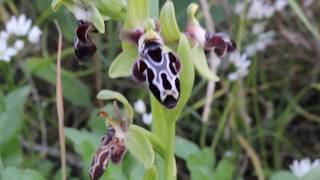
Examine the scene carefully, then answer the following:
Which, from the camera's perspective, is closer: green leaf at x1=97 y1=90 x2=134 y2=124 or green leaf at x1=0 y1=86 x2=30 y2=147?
green leaf at x1=97 y1=90 x2=134 y2=124

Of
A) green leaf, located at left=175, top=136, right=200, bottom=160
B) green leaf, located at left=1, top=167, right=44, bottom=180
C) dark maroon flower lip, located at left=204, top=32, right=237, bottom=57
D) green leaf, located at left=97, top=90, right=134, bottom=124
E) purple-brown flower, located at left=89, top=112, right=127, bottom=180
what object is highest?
dark maroon flower lip, located at left=204, top=32, right=237, bottom=57

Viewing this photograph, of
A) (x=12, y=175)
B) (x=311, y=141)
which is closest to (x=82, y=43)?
(x=12, y=175)

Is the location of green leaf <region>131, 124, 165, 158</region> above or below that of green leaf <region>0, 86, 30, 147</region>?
below

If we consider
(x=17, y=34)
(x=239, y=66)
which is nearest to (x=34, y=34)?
(x=17, y=34)

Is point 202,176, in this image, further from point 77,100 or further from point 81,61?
point 77,100

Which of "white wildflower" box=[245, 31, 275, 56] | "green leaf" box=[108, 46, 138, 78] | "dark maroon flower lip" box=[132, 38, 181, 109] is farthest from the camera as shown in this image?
"white wildflower" box=[245, 31, 275, 56]

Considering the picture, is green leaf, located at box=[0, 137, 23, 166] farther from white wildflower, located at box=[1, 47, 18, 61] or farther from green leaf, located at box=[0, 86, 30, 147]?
white wildflower, located at box=[1, 47, 18, 61]

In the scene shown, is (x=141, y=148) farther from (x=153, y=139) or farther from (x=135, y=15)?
(x=135, y=15)

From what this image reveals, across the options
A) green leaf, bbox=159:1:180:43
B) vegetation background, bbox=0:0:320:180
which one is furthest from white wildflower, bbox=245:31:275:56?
green leaf, bbox=159:1:180:43
